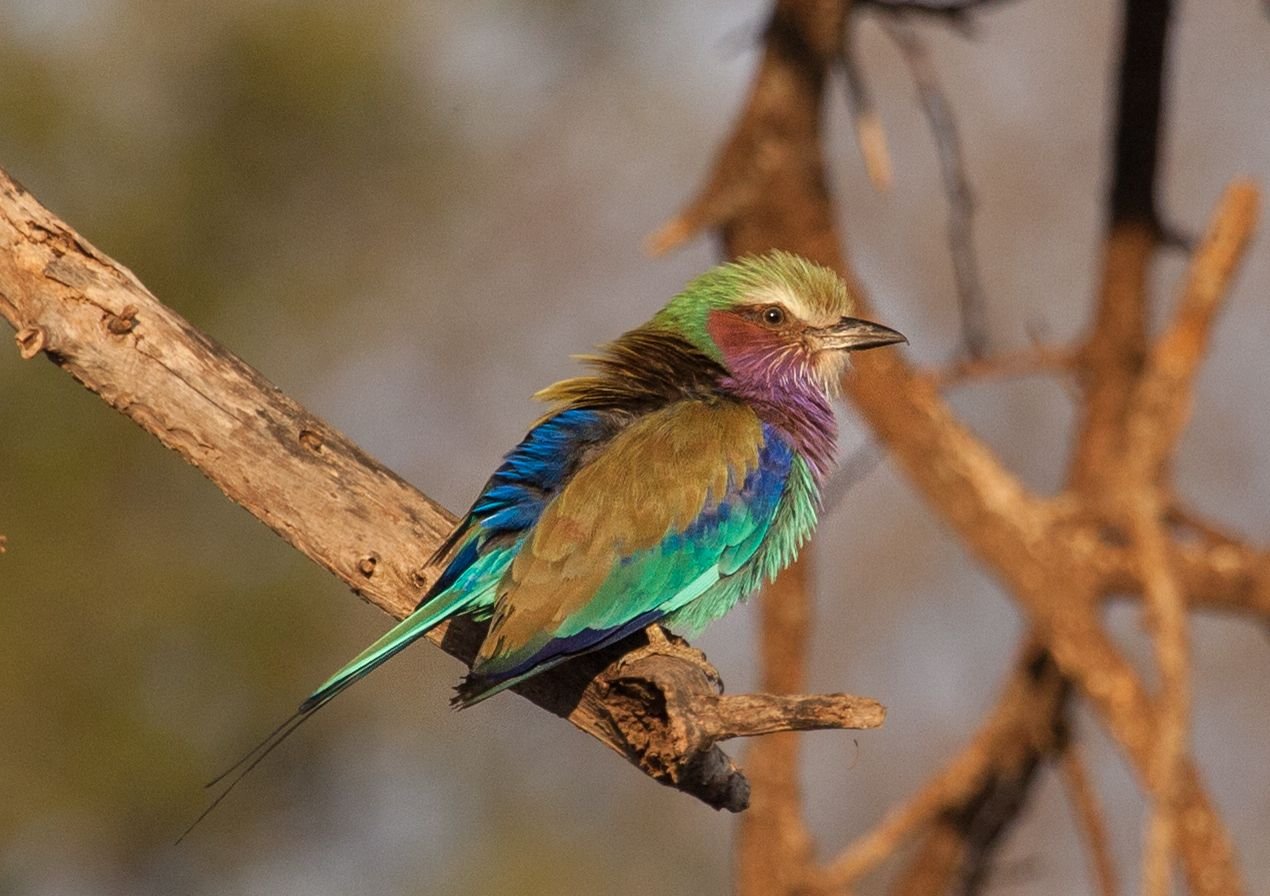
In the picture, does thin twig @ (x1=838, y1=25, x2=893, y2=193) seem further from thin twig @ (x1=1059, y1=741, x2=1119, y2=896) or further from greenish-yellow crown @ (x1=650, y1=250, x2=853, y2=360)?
thin twig @ (x1=1059, y1=741, x2=1119, y2=896)

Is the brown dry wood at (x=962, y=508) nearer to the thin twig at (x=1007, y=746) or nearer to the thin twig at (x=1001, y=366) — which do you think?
the thin twig at (x=1001, y=366)

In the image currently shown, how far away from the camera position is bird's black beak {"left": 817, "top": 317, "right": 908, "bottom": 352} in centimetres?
503

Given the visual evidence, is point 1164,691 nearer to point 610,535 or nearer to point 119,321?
point 610,535

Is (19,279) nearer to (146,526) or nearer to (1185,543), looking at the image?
(1185,543)

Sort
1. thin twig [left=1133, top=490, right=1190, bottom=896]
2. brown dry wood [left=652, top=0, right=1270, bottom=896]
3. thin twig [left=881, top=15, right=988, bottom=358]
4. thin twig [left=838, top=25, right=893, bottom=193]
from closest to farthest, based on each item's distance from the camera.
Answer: thin twig [left=1133, top=490, right=1190, bottom=896], brown dry wood [left=652, top=0, right=1270, bottom=896], thin twig [left=838, top=25, right=893, bottom=193], thin twig [left=881, top=15, right=988, bottom=358]

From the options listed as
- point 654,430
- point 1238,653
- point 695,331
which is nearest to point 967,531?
point 695,331

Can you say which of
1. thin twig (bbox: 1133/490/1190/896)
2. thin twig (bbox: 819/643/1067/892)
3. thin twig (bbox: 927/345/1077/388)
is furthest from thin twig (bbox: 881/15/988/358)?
thin twig (bbox: 819/643/1067/892)

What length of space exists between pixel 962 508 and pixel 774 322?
1.77 meters

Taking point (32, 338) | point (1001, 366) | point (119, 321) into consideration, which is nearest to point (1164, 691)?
point (1001, 366)

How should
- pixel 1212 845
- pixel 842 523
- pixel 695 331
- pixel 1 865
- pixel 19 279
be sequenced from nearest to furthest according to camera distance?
pixel 19 279, pixel 695 331, pixel 1212 845, pixel 1 865, pixel 842 523

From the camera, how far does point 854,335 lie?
508 centimetres

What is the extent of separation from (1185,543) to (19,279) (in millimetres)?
4504

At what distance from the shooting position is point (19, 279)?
13.1 ft

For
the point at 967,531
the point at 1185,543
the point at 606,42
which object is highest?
the point at 606,42
